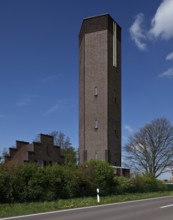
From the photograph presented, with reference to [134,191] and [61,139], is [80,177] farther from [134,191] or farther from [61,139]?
[61,139]

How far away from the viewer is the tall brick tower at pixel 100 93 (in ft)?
186

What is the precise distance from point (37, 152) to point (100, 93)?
44.8 feet

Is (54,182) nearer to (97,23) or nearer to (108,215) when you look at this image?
(108,215)

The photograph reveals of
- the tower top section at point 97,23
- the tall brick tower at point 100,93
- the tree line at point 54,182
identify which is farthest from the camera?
the tower top section at point 97,23

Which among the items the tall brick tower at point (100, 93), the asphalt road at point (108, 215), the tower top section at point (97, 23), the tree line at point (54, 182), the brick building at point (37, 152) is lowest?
the asphalt road at point (108, 215)

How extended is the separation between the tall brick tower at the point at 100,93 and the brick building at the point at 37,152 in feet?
21.6

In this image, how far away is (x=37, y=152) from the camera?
158 feet

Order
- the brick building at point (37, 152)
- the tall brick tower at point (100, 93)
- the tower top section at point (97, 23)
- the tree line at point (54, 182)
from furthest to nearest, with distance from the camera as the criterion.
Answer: the tower top section at point (97, 23) → the tall brick tower at point (100, 93) → the brick building at point (37, 152) → the tree line at point (54, 182)

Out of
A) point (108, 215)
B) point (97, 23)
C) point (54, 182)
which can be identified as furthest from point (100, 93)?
point (108, 215)

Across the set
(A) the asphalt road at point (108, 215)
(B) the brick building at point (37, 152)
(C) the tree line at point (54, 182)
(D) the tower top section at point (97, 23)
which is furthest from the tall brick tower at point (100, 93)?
(A) the asphalt road at point (108, 215)

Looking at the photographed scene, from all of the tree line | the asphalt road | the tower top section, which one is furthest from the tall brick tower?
the asphalt road

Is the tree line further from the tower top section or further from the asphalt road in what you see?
the tower top section

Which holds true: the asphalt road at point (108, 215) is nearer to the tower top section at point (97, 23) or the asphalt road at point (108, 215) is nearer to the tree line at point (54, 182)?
the tree line at point (54, 182)

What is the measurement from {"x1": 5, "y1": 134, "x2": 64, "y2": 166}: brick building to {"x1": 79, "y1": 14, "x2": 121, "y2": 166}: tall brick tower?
21.6 ft
